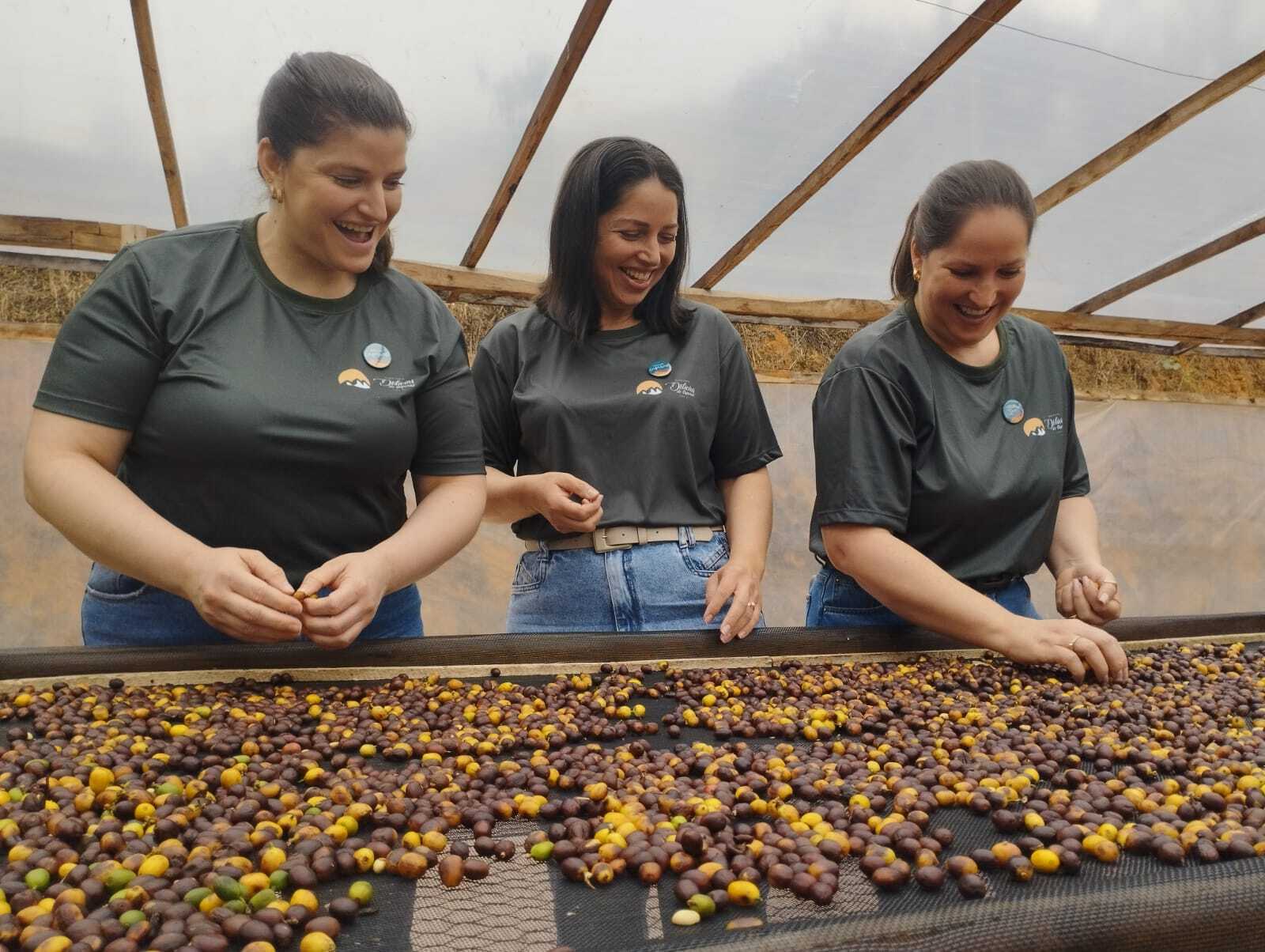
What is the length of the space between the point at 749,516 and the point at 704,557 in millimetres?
170

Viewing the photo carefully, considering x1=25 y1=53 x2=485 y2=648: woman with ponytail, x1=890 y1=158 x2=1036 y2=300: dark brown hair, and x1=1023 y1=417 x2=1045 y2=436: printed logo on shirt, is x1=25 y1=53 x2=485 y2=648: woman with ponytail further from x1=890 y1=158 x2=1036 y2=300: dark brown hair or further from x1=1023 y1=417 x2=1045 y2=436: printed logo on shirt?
x1=1023 y1=417 x2=1045 y2=436: printed logo on shirt

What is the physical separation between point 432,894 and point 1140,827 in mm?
893

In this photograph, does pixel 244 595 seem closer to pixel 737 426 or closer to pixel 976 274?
pixel 737 426

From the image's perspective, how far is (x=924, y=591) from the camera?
216 centimetres

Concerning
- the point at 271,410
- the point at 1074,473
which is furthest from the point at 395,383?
the point at 1074,473

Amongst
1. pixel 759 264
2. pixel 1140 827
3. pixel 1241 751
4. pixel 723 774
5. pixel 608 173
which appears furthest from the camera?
pixel 759 264

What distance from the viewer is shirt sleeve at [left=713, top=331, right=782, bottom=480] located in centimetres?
256

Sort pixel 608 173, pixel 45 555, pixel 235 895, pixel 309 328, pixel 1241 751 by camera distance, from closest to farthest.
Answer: pixel 235 895
pixel 1241 751
pixel 309 328
pixel 608 173
pixel 45 555

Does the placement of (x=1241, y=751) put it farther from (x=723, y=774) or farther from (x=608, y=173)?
(x=608, y=173)

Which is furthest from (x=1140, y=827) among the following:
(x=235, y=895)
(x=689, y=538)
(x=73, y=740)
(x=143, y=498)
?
(x=143, y=498)

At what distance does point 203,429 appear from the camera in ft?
5.96

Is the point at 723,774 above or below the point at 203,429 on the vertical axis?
below

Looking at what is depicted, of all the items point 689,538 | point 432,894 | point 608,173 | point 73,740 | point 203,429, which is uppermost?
point 608,173

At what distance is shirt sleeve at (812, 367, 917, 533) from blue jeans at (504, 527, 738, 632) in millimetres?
361
